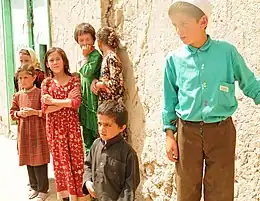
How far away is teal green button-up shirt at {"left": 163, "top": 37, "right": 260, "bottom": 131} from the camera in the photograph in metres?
1.97

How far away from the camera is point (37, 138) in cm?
373

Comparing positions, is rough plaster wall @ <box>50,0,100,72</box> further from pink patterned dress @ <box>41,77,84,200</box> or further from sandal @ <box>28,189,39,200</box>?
sandal @ <box>28,189,39,200</box>

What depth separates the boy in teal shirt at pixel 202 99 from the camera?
1.97m

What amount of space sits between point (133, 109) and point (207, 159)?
135 cm

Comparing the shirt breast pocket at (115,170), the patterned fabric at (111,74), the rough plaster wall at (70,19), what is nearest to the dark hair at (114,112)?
the shirt breast pocket at (115,170)

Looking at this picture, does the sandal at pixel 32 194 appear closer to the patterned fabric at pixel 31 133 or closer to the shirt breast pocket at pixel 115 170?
the patterned fabric at pixel 31 133

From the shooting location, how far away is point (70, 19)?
13.5 ft

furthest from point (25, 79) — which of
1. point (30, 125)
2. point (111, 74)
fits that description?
point (111, 74)

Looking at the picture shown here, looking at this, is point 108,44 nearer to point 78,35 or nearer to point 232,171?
point 78,35

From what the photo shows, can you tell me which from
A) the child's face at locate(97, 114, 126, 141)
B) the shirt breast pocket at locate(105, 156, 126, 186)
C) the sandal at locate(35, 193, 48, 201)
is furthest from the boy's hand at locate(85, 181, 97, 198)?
the sandal at locate(35, 193, 48, 201)

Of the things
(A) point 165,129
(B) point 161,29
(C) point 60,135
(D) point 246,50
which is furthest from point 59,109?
(D) point 246,50

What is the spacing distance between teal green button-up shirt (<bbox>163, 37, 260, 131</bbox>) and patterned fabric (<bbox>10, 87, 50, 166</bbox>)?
196 centimetres

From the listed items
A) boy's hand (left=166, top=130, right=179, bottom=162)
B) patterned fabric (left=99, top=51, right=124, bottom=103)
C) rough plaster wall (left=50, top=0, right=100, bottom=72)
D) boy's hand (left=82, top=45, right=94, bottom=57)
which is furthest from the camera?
rough plaster wall (left=50, top=0, right=100, bottom=72)

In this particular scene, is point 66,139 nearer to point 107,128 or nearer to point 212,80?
point 107,128
